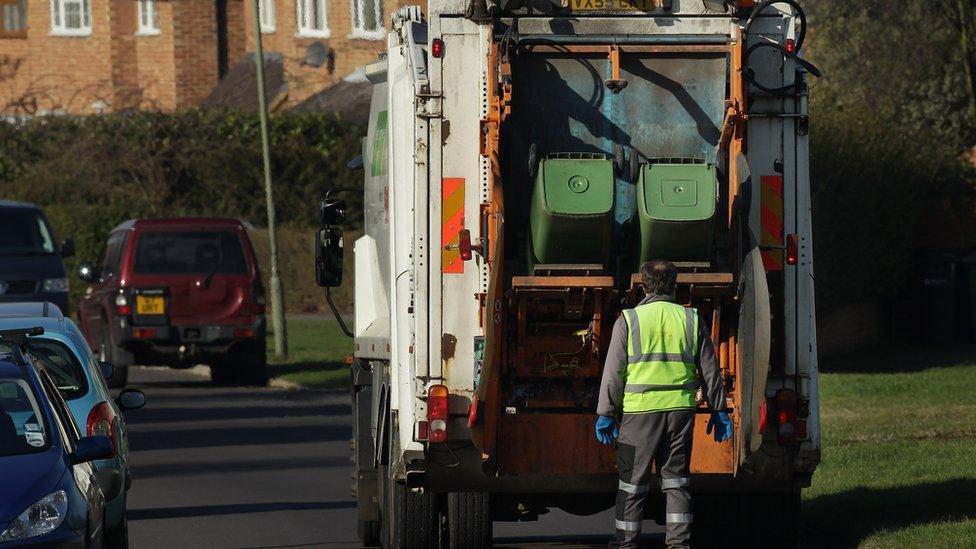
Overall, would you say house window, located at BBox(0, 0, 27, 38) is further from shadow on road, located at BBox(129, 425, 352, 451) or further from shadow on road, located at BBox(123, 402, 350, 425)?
shadow on road, located at BBox(129, 425, 352, 451)

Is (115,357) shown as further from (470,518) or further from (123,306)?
(470,518)

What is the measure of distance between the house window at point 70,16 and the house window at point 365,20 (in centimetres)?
991

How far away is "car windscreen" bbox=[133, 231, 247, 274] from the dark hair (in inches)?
549

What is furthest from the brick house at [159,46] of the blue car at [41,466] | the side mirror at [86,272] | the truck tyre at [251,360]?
the blue car at [41,466]

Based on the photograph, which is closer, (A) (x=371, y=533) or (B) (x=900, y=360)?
(A) (x=371, y=533)

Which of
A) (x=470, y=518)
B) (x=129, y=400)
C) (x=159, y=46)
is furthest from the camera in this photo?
(x=159, y=46)

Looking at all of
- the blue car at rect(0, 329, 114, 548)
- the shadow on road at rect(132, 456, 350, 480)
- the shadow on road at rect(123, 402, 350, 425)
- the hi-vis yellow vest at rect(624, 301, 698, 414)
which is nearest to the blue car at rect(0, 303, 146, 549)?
the blue car at rect(0, 329, 114, 548)

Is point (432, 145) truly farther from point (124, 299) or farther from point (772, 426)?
point (124, 299)

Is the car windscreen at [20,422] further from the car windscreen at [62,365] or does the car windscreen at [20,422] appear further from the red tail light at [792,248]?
the red tail light at [792,248]

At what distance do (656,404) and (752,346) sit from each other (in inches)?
22.1

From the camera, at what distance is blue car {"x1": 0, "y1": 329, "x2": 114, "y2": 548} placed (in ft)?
25.0

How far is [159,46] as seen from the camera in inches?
2083

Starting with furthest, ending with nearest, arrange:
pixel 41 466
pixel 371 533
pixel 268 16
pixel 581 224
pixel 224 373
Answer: pixel 268 16
pixel 224 373
pixel 371 533
pixel 581 224
pixel 41 466

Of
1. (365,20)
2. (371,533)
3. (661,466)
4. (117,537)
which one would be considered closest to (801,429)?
(661,466)
